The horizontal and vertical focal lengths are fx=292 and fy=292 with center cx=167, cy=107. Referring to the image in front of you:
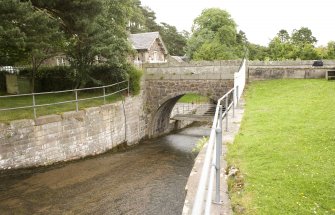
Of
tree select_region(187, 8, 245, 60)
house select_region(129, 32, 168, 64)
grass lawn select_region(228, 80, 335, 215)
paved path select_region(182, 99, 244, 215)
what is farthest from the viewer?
tree select_region(187, 8, 245, 60)

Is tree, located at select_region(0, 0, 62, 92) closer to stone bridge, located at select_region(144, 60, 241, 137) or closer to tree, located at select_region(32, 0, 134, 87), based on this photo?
tree, located at select_region(32, 0, 134, 87)

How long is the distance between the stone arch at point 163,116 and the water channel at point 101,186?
5.34 metres

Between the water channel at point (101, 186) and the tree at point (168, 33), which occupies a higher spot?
the tree at point (168, 33)

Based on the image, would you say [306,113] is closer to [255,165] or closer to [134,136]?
[255,165]

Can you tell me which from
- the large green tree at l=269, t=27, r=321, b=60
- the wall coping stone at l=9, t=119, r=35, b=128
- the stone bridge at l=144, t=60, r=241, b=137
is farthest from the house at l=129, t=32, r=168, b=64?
the wall coping stone at l=9, t=119, r=35, b=128

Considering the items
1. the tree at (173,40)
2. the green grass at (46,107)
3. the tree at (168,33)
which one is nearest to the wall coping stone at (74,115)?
the green grass at (46,107)

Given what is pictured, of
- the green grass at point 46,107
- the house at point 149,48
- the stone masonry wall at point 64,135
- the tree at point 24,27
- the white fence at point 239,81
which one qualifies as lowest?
the stone masonry wall at point 64,135

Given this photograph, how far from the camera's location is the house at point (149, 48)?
34.9 metres

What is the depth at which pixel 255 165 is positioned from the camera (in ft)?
18.0

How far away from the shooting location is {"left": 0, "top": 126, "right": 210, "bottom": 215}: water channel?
873cm

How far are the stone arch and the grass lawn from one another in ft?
28.4

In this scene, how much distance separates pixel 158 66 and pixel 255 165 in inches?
568

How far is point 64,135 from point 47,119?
109 cm

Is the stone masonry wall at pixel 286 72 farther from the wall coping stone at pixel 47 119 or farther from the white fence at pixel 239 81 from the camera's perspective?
the wall coping stone at pixel 47 119
